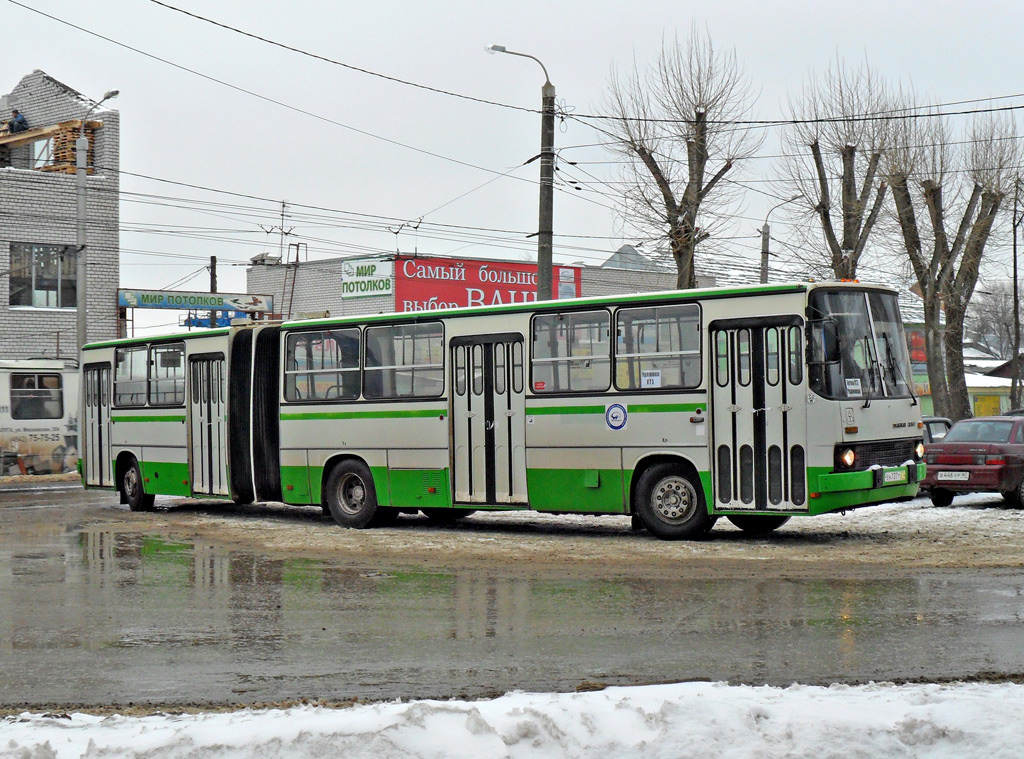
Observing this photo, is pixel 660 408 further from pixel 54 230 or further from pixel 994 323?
pixel 994 323

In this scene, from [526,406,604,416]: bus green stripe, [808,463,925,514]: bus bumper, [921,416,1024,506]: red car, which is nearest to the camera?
[808,463,925,514]: bus bumper

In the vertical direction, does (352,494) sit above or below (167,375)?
below

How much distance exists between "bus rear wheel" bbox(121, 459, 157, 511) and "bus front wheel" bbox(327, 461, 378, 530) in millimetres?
4951

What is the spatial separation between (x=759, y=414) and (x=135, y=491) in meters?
11.6

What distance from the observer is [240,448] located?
18.0m

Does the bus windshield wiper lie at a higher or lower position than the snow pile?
higher

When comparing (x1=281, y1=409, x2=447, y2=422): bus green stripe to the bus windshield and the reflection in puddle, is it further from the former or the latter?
the bus windshield

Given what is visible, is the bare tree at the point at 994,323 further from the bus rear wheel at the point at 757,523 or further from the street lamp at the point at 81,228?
the bus rear wheel at the point at 757,523

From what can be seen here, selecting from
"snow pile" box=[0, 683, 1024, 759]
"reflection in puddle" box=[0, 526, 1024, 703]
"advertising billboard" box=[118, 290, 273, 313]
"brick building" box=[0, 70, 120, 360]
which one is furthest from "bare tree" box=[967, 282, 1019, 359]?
"snow pile" box=[0, 683, 1024, 759]

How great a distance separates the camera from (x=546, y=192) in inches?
797

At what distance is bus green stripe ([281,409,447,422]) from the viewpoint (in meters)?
15.7

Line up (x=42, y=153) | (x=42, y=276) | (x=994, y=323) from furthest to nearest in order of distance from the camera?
(x=994, y=323) < (x=42, y=153) < (x=42, y=276)

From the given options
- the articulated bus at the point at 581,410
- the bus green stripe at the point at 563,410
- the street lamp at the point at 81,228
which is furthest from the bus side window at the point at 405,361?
the street lamp at the point at 81,228

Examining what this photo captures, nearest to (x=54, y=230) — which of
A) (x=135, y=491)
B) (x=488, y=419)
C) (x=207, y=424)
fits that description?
(x=135, y=491)
